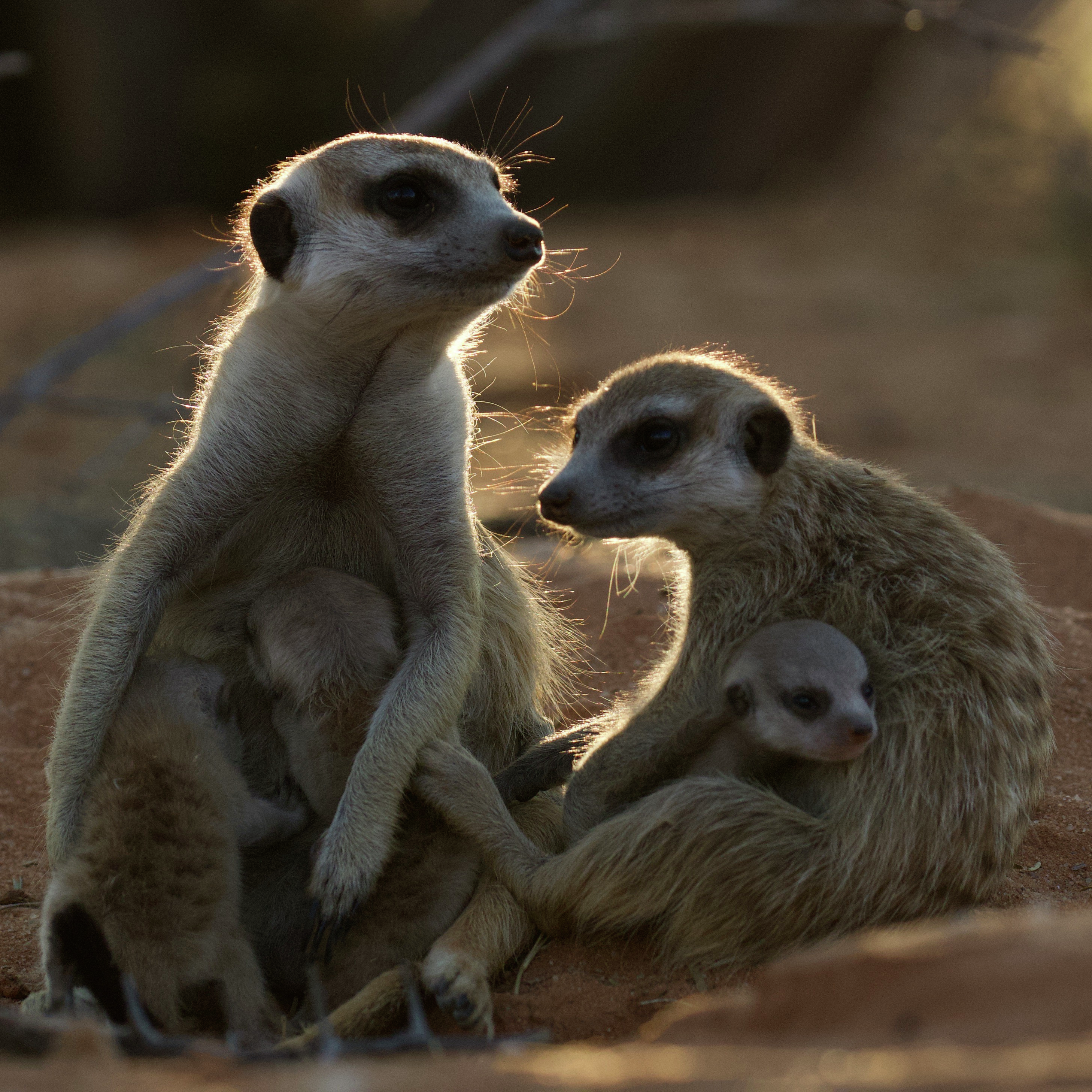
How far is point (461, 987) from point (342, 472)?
1098 millimetres

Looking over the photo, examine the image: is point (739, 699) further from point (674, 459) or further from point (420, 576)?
point (420, 576)

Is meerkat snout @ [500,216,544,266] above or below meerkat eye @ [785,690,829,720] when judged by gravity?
above

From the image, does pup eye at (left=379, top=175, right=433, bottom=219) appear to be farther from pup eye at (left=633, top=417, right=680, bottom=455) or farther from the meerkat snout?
pup eye at (left=633, top=417, right=680, bottom=455)

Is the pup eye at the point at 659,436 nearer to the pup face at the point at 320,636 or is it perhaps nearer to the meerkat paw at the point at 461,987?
the pup face at the point at 320,636

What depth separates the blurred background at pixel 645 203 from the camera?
8.91 meters

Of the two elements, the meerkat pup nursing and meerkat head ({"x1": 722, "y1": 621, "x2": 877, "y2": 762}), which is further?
the meerkat pup nursing

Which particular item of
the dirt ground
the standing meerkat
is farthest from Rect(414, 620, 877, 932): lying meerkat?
the dirt ground

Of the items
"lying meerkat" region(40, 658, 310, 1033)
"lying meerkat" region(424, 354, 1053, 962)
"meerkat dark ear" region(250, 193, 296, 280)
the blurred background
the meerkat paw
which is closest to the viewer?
"lying meerkat" region(40, 658, 310, 1033)

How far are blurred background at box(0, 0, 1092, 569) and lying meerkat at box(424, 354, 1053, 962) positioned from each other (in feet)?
12.2

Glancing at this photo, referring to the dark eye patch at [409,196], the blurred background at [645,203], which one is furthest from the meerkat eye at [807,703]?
the blurred background at [645,203]

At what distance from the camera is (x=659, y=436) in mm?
2711

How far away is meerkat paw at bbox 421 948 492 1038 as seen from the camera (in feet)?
7.50

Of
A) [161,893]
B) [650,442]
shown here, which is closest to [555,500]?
[650,442]

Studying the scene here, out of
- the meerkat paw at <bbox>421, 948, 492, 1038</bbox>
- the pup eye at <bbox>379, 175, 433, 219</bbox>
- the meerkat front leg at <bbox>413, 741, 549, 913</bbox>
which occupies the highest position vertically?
the pup eye at <bbox>379, 175, 433, 219</bbox>
